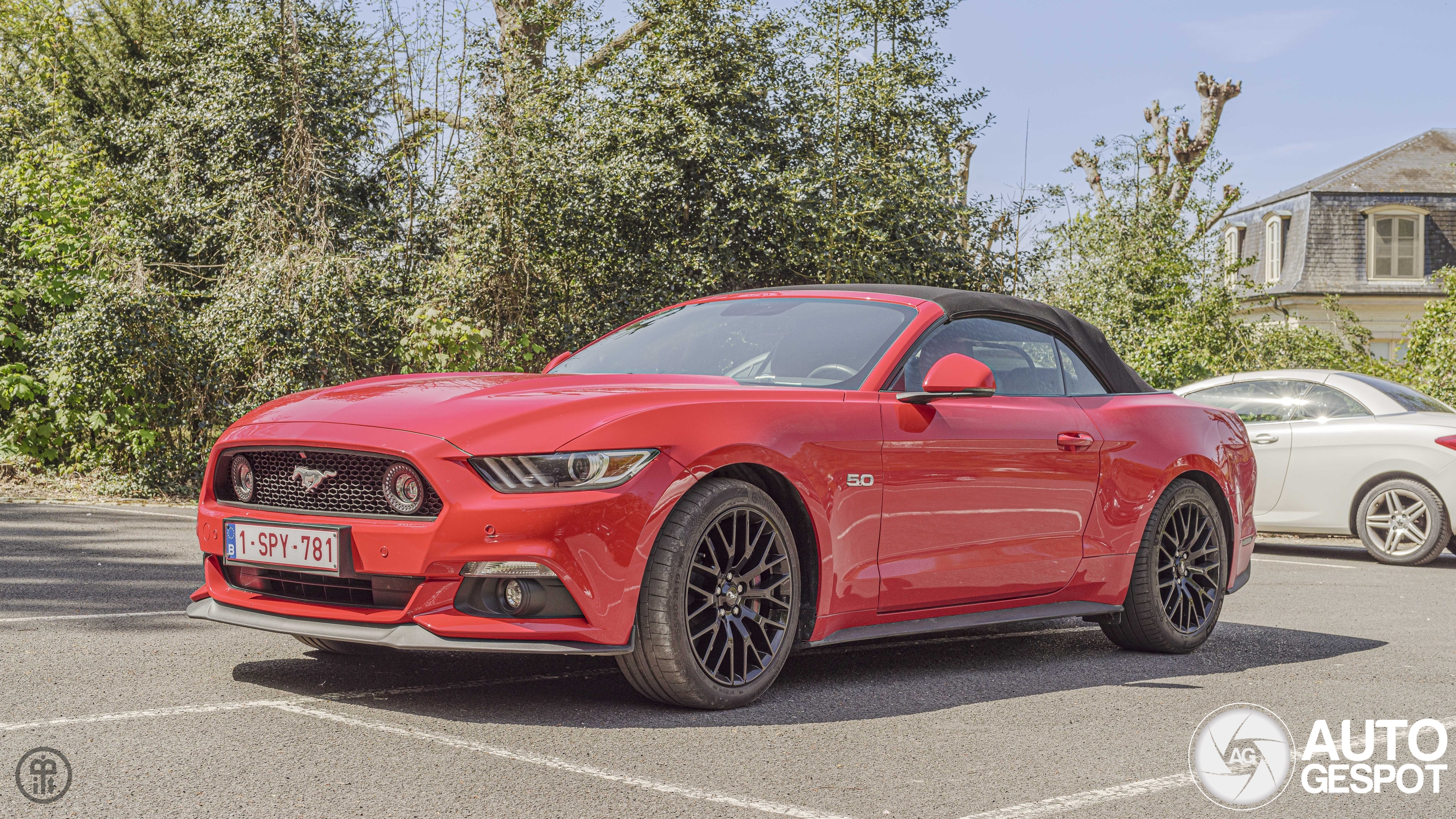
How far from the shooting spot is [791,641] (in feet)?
15.1

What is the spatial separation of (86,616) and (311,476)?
7.70 ft

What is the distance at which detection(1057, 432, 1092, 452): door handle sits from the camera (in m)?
5.59

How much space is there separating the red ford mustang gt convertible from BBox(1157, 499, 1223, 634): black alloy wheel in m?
0.03

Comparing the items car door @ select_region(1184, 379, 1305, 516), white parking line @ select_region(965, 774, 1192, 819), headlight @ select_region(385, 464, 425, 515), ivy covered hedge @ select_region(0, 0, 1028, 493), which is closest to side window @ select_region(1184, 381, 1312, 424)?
car door @ select_region(1184, 379, 1305, 516)

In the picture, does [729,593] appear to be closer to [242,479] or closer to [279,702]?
[279,702]

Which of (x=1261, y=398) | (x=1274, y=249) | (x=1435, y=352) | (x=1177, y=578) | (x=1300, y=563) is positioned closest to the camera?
(x=1177, y=578)

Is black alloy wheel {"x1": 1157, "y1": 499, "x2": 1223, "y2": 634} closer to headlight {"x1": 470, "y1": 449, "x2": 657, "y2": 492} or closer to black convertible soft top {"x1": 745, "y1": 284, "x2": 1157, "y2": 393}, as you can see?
black convertible soft top {"x1": 745, "y1": 284, "x2": 1157, "y2": 393}

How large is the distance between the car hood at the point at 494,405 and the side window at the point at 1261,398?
8.22 m

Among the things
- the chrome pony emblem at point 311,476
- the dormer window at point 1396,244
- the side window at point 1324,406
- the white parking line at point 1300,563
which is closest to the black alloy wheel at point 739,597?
the chrome pony emblem at point 311,476

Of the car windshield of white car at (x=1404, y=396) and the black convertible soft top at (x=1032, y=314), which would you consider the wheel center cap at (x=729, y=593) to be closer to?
the black convertible soft top at (x=1032, y=314)

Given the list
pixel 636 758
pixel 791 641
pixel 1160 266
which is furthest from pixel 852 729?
pixel 1160 266

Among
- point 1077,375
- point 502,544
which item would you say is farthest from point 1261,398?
point 502,544

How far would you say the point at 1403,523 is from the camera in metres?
11.1

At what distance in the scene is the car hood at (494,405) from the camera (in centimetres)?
411
